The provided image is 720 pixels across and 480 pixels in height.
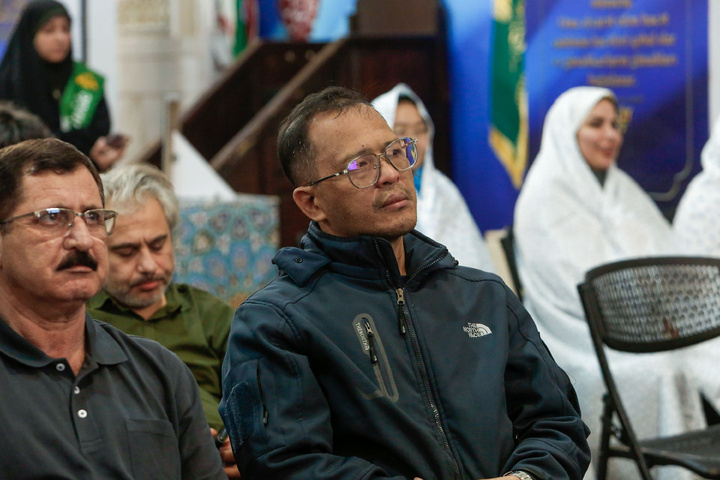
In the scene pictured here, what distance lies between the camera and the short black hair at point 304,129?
6.55 feet

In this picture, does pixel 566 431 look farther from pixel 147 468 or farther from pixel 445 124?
pixel 445 124

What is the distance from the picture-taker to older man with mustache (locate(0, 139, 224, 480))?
1606 mm

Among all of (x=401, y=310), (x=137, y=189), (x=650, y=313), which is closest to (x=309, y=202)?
(x=401, y=310)

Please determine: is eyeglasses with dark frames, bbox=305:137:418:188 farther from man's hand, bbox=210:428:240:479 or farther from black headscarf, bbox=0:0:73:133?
black headscarf, bbox=0:0:73:133

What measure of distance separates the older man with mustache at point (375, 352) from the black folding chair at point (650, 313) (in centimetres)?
100

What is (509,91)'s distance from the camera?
586cm

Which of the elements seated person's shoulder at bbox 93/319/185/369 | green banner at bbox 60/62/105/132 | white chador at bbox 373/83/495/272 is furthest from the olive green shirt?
green banner at bbox 60/62/105/132

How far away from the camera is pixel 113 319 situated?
8.13 feet

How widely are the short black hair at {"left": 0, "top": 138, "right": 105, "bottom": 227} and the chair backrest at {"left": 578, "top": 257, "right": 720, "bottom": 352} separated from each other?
181cm

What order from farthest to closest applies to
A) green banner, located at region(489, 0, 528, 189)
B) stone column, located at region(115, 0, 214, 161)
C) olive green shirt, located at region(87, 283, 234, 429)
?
stone column, located at region(115, 0, 214, 161) < green banner, located at region(489, 0, 528, 189) < olive green shirt, located at region(87, 283, 234, 429)

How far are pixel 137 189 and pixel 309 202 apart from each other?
2.38ft

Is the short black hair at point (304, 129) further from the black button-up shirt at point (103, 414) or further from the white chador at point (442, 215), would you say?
the white chador at point (442, 215)

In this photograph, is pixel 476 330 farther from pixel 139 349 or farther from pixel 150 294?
pixel 150 294

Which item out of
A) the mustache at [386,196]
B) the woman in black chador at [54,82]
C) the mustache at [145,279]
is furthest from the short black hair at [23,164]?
the woman in black chador at [54,82]
